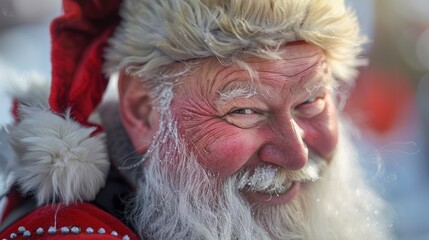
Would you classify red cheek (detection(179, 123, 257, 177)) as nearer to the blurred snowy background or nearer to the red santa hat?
the red santa hat

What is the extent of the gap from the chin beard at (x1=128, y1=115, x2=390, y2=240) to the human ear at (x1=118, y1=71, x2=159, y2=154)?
0.05m

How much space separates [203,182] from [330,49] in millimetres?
429

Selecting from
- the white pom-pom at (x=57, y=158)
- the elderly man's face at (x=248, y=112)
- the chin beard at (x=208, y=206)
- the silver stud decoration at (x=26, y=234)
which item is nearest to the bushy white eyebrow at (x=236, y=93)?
the elderly man's face at (x=248, y=112)

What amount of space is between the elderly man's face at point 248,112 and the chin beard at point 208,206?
1.2 inches

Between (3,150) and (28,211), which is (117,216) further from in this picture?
(3,150)

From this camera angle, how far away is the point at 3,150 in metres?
1.38

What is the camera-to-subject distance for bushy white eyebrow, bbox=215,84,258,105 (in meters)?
1.28

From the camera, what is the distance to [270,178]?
4.28 ft

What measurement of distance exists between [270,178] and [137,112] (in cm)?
37

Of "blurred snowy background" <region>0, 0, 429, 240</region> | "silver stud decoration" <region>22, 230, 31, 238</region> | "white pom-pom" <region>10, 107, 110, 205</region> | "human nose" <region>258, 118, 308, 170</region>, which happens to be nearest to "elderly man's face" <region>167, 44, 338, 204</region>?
"human nose" <region>258, 118, 308, 170</region>

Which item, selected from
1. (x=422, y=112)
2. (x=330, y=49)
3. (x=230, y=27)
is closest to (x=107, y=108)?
(x=230, y=27)

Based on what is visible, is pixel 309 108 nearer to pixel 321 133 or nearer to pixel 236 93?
pixel 321 133

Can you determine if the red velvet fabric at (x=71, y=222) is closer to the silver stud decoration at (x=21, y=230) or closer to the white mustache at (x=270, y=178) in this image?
the silver stud decoration at (x=21, y=230)

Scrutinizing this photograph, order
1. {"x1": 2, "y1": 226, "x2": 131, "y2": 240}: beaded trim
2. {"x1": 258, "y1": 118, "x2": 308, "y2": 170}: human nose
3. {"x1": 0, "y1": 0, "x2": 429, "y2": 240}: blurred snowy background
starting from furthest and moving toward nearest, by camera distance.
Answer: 1. {"x1": 0, "y1": 0, "x2": 429, "y2": 240}: blurred snowy background
2. {"x1": 258, "y1": 118, "x2": 308, "y2": 170}: human nose
3. {"x1": 2, "y1": 226, "x2": 131, "y2": 240}: beaded trim
